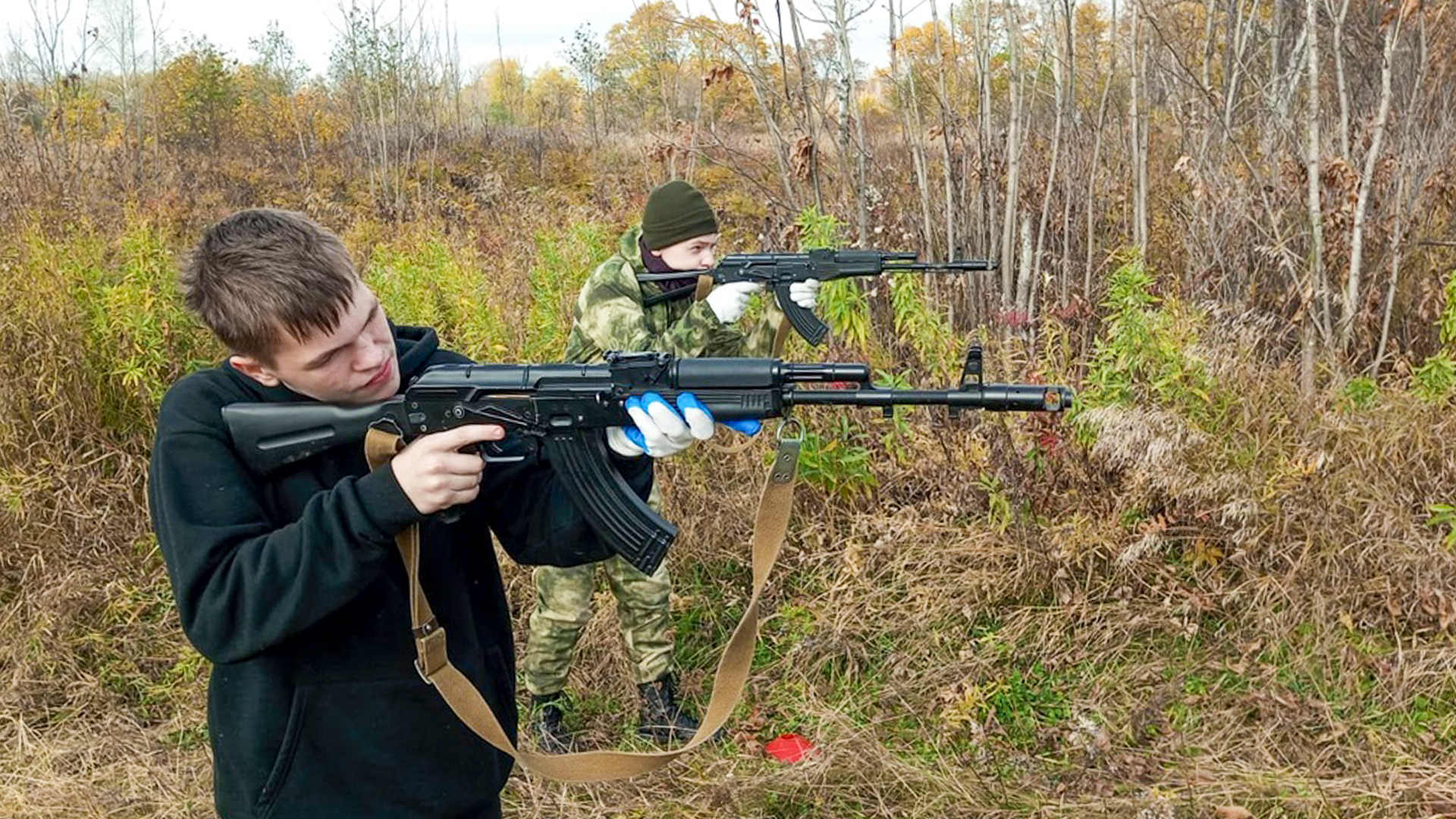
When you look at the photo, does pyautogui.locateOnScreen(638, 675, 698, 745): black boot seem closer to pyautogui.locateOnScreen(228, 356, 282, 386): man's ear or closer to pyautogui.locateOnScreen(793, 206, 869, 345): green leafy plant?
pyautogui.locateOnScreen(793, 206, 869, 345): green leafy plant

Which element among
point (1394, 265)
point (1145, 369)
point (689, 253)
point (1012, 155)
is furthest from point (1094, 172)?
point (689, 253)

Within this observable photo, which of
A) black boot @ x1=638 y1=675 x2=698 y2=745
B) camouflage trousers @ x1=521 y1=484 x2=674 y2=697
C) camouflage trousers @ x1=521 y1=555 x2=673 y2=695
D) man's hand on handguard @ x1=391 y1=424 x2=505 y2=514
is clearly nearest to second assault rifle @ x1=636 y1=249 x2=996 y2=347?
camouflage trousers @ x1=521 y1=484 x2=674 y2=697

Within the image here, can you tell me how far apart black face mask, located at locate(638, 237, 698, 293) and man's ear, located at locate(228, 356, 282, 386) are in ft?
6.05

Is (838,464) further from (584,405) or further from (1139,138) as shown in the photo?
(584,405)

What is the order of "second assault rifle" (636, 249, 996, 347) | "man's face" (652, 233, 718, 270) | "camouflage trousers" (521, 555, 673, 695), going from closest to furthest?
"camouflage trousers" (521, 555, 673, 695) → "man's face" (652, 233, 718, 270) → "second assault rifle" (636, 249, 996, 347)

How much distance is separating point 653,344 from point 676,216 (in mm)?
444

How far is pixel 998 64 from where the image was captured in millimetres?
5668

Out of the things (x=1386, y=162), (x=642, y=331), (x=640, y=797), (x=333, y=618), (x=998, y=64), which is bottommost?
(x=640, y=797)

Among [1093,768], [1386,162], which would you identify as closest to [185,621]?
[1093,768]

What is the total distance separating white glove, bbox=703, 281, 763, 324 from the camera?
11.0 ft

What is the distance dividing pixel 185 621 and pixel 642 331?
186cm

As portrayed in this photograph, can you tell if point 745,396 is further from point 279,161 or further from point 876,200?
point 279,161

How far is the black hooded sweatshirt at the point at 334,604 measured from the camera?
5.11ft

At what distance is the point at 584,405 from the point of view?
175cm
